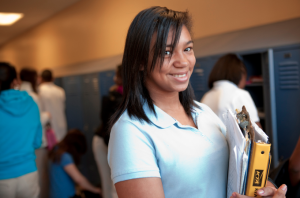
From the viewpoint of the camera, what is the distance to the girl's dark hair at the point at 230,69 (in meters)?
2.20

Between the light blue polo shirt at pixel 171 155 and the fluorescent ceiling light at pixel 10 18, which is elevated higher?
the fluorescent ceiling light at pixel 10 18

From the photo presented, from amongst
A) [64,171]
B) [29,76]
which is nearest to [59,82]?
[29,76]

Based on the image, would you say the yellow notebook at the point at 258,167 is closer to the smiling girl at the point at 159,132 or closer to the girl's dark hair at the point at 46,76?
the smiling girl at the point at 159,132

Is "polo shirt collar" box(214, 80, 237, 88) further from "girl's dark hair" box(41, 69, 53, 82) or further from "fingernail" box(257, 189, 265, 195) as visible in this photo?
"girl's dark hair" box(41, 69, 53, 82)

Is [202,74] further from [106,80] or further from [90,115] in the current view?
[90,115]

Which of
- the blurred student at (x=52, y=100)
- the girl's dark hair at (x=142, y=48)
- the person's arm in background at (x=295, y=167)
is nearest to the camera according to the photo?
the girl's dark hair at (x=142, y=48)

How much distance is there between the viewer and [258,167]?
718mm

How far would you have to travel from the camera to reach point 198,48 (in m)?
3.09

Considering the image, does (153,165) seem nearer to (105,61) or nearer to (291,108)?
(291,108)

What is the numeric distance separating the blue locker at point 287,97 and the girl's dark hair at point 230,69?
1.02ft

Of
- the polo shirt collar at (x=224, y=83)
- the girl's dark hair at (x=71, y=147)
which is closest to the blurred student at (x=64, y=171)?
the girl's dark hair at (x=71, y=147)

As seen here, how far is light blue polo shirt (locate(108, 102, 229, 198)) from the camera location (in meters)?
0.76

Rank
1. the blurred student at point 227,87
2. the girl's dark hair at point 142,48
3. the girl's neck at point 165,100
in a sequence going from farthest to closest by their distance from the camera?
the blurred student at point 227,87 < the girl's neck at point 165,100 < the girl's dark hair at point 142,48

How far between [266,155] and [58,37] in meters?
5.90
